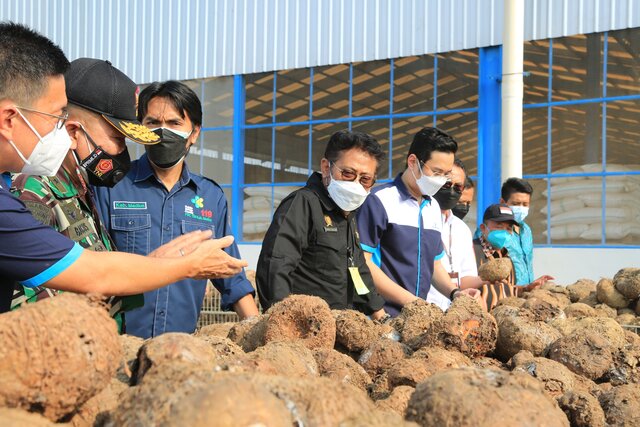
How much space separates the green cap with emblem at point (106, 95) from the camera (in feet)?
8.95

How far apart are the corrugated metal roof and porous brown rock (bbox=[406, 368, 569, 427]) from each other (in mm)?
9441

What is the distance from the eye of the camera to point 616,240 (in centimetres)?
985

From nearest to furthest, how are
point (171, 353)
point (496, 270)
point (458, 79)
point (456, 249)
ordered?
point (171, 353), point (456, 249), point (496, 270), point (458, 79)

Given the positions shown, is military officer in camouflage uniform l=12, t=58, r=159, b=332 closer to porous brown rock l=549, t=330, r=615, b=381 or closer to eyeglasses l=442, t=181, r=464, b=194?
porous brown rock l=549, t=330, r=615, b=381

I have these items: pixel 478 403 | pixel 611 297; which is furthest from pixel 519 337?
pixel 611 297

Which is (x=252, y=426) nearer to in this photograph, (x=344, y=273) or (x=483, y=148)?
(x=344, y=273)

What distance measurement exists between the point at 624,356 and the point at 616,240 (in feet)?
25.8

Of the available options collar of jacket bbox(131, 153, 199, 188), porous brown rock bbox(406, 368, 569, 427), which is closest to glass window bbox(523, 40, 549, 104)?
collar of jacket bbox(131, 153, 199, 188)

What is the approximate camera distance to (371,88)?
1200 centimetres

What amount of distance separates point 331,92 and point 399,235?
26.8 ft

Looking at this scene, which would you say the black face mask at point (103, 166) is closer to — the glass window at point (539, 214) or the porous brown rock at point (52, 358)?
the porous brown rock at point (52, 358)

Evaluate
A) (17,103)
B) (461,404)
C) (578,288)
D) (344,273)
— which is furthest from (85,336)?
(578,288)

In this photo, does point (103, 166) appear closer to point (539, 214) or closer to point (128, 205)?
point (128, 205)

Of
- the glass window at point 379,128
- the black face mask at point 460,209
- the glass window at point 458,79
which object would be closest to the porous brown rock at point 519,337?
the black face mask at point 460,209
